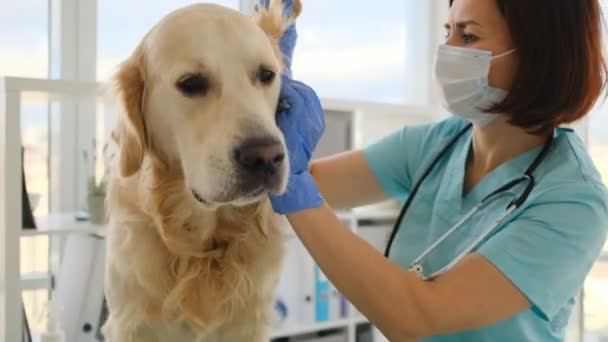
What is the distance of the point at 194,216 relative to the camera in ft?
3.50

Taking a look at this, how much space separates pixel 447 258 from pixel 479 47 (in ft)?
1.28

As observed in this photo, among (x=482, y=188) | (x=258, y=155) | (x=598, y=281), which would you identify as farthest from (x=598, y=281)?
(x=258, y=155)

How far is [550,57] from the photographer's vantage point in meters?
1.15

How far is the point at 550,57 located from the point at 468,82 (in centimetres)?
15

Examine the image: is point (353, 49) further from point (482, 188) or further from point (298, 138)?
point (298, 138)

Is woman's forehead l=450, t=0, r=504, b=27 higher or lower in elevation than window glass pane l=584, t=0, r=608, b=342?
higher

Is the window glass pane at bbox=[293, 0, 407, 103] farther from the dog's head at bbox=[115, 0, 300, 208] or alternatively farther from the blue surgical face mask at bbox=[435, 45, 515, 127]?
the dog's head at bbox=[115, 0, 300, 208]

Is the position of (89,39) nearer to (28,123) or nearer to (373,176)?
(28,123)

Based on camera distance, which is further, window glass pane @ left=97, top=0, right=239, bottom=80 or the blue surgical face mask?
window glass pane @ left=97, top=0, right=239, bottom=80

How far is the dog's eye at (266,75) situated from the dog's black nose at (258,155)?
0.48 ft

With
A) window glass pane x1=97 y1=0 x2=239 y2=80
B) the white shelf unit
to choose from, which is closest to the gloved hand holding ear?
the white shelf unit

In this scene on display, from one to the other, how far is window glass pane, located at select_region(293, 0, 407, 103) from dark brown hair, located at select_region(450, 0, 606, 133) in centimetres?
156

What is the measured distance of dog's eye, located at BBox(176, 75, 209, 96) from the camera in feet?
3.16

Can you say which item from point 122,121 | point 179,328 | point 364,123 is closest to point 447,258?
point 179,328
